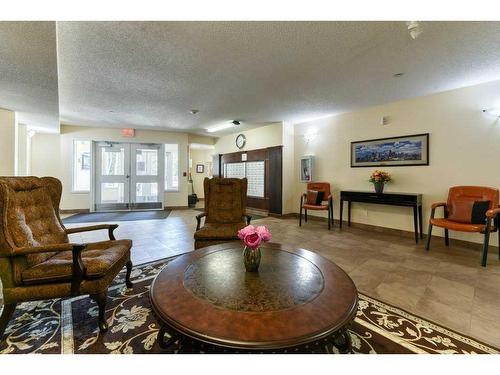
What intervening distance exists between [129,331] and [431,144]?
15.5ft

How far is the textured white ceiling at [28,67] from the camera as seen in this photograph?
1887 mm

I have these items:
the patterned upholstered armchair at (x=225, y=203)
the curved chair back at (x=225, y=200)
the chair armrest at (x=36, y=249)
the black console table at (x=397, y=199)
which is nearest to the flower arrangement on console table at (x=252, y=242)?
the chair armrest at (x=36, y=249)

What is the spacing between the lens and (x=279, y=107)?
4371 millimetres

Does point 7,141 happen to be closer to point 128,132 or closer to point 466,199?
point 128,132

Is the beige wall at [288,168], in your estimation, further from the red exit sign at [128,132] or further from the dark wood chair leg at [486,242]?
the red exit sign at [128,132]

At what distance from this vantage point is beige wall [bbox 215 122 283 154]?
5.74m

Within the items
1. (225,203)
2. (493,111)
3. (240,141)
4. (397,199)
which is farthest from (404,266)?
(240,141)

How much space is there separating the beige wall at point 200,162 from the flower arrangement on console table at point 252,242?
8.37 metres

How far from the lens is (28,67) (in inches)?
96.9

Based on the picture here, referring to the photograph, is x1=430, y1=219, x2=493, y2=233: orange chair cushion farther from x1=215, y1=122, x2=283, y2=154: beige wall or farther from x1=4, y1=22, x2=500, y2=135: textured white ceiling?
x1=215, y1=122, x2=283, y2=154: beige wall

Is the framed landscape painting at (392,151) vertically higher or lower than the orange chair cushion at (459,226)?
higher

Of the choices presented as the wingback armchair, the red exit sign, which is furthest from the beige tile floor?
the red exit sign
